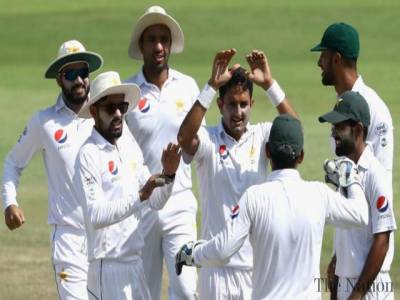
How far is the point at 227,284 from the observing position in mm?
8609

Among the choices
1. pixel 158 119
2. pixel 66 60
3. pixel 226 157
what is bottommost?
pixel 226 157

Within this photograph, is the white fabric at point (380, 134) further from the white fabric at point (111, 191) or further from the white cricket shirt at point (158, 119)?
the white cricket shirt at point (158, 119)

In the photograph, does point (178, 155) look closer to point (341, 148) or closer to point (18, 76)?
point (341, 148)

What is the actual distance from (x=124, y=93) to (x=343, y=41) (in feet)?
4.55

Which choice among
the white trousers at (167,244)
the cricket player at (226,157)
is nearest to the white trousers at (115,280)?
the cricket player at (226,157)

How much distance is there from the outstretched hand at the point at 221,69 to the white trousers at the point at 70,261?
1713 mm

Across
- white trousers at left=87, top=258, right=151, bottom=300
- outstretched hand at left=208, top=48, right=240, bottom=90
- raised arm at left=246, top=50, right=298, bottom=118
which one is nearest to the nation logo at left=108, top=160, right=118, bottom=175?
white trousers at left=87, top=258, right=151, bottom=300

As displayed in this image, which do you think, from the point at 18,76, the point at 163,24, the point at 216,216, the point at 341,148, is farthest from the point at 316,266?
the point at 18,76

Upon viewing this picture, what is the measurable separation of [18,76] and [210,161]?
56.0 feet

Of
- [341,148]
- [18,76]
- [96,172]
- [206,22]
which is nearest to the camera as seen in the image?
[341,148]

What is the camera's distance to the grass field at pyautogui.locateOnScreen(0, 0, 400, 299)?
66.2 feet

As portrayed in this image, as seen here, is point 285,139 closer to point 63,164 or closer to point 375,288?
point 375,288

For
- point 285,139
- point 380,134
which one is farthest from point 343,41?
point 285,139

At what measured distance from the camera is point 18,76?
25406 millimetres
